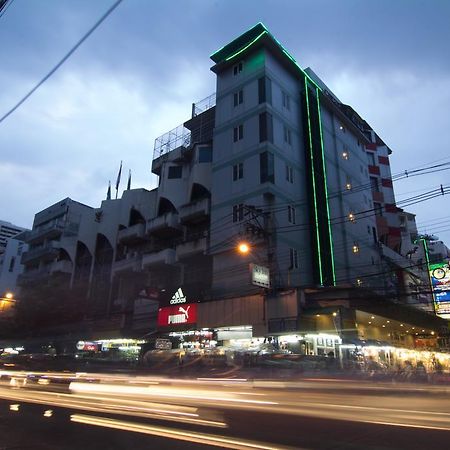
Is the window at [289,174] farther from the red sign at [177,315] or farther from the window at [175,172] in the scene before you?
the red sign at [177,315]

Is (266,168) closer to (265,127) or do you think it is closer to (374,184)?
(265,127)

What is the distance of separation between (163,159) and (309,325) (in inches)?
965

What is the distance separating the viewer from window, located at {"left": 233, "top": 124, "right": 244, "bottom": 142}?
34.4m

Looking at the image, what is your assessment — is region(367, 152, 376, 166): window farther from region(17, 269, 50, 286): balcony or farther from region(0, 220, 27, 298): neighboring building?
region(0, 220, 27, 298): neighboring building

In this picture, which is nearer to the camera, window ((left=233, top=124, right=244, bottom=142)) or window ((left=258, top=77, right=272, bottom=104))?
window ((left=258, top=77, right=272, bottom=104))

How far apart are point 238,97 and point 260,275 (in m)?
17.4

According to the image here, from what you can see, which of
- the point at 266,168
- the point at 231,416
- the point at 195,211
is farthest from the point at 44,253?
the point at 231,416

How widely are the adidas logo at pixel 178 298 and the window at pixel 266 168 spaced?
34.8 ft

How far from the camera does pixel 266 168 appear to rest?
31.3m

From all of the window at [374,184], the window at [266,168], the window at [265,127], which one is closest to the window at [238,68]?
the window at [265,127]

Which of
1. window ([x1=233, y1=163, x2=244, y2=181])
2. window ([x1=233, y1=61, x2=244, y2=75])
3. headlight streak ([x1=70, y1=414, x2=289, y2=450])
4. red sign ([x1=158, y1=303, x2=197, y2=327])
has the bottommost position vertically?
headlight streak ([x1=70, y1=414, x2=289, y2=450])

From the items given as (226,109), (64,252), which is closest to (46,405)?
(226,109)

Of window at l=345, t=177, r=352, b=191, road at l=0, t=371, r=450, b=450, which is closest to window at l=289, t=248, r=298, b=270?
window at l=345, t=177, r=352, b=191

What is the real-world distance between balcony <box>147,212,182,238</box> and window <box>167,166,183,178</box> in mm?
4451
